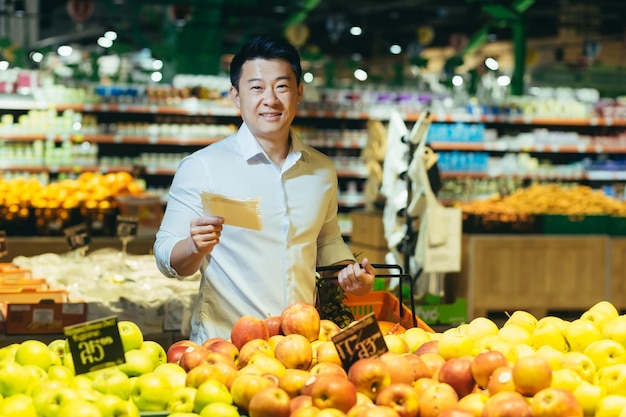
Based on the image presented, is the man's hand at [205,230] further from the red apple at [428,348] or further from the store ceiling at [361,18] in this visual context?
the store ceiling at [361,18]

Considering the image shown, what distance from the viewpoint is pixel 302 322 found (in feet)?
7.90

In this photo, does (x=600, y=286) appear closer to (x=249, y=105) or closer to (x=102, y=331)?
(x=249, y=105)

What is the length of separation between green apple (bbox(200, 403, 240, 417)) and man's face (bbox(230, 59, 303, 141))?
44.7 inches

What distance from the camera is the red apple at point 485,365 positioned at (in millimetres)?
2018

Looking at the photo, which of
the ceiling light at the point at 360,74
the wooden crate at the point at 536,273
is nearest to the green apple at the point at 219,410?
the wooden crate at the point at 536,273

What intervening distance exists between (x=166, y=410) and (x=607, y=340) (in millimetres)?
1075

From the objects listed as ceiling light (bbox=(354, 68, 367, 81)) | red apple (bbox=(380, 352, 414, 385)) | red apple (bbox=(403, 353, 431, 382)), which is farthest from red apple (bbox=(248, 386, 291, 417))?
ceiling light (bbox=(354, 68, 367, 81))

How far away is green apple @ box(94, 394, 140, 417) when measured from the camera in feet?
6.17

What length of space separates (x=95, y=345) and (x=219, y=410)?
0.38 meters

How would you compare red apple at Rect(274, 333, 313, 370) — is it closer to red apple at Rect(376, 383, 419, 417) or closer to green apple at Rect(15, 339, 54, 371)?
red apple at Rect(376, 383, 419, 417)

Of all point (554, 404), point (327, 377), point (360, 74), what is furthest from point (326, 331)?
point (360, 74)

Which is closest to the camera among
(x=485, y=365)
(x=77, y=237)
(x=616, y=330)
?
(x=485, y=365)

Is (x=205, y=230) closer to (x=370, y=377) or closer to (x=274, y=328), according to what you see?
(x=274, y=328)

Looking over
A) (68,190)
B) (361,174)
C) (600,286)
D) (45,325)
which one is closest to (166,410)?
(45,325)
